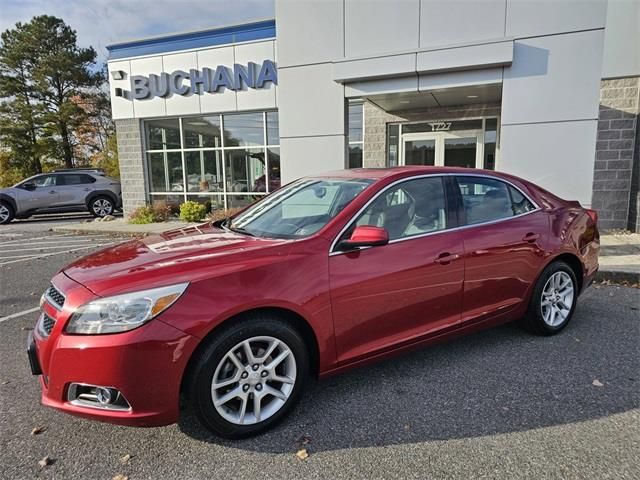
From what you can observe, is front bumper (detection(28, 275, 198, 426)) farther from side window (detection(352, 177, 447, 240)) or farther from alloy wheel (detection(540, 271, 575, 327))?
alloy wheel (detection(540, 271, 575, 327))

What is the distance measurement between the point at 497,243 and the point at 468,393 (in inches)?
49.1

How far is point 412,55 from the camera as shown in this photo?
7902 mm

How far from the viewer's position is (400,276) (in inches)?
122

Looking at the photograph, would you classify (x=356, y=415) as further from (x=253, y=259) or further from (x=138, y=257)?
(x=138, y=257)

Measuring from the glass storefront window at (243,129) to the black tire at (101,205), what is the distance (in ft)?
19.0

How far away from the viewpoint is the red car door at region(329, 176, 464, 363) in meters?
2.93

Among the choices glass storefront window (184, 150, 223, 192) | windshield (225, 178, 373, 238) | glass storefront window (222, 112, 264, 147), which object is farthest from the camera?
glass storefront window (184, 150, 223, 192)

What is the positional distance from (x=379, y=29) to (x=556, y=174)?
4121 millimetres

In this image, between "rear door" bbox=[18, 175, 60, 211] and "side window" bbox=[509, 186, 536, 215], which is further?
"rear door" bbox=[18, 175, 60, 211]

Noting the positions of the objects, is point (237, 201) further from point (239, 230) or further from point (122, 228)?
point (239, 230)

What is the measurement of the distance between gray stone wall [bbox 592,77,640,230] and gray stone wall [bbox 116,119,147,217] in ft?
42.7

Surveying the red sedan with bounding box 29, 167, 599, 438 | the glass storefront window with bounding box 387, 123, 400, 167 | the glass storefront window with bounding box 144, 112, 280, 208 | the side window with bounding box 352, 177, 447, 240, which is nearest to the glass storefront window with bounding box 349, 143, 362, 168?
the glass storefront window with bounding box 387, 123, 400, 167

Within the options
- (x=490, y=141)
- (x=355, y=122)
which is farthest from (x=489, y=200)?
(x=355, y=122)

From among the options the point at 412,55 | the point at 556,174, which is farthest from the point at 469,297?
the point at 412,55
